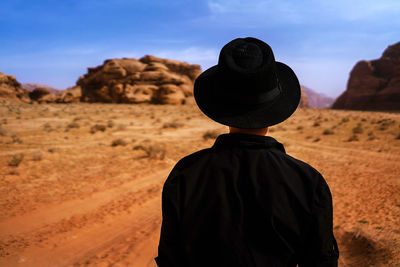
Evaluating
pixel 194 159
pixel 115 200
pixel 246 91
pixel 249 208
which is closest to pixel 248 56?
pixel 246 91

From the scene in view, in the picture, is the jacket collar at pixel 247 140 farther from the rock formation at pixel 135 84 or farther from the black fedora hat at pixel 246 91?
the rock formation at pixel 135 84

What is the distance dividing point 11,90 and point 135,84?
28.4m

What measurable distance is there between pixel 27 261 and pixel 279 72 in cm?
415

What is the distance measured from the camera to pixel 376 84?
176ft

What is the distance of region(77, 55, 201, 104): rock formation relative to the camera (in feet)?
145

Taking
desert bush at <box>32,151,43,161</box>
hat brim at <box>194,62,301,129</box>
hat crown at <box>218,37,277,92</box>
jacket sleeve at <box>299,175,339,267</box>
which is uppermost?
hat crown at <box>218,37,277,92</box>

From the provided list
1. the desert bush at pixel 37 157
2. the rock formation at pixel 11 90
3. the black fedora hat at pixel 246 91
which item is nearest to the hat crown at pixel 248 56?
the black fedora hat at pixel 246 91

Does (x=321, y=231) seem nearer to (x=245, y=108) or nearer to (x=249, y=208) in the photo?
(x=249, y=208)

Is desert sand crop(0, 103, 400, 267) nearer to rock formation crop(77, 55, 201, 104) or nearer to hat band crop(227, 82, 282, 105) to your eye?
hat band crop(227, 82, 282, 105)

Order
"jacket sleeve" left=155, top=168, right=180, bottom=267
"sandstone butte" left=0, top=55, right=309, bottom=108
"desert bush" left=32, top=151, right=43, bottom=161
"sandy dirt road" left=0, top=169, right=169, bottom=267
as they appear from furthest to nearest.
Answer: "sandstone butte" left=0, top=55, right=309, bottom=108 → "desert bush" left=32, top=151, right=43, bottom=161 → "sandy dirt road" left=0, top=169, right=169, bottom=267 → "jacket sleeve" left=155, top=168, right=180, bottom=267

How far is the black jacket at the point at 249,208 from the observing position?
108cm

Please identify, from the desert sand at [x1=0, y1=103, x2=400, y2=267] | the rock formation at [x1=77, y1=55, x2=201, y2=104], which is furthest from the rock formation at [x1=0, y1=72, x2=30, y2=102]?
the desert sand at [x1=0, y1=103, x2=400, y2=267]

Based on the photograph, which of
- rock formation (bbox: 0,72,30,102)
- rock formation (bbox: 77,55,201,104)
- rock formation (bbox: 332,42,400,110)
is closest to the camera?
rock formation (bbox: 77,55,201,104)

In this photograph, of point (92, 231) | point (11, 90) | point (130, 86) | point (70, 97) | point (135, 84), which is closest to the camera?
point (92, 231)
